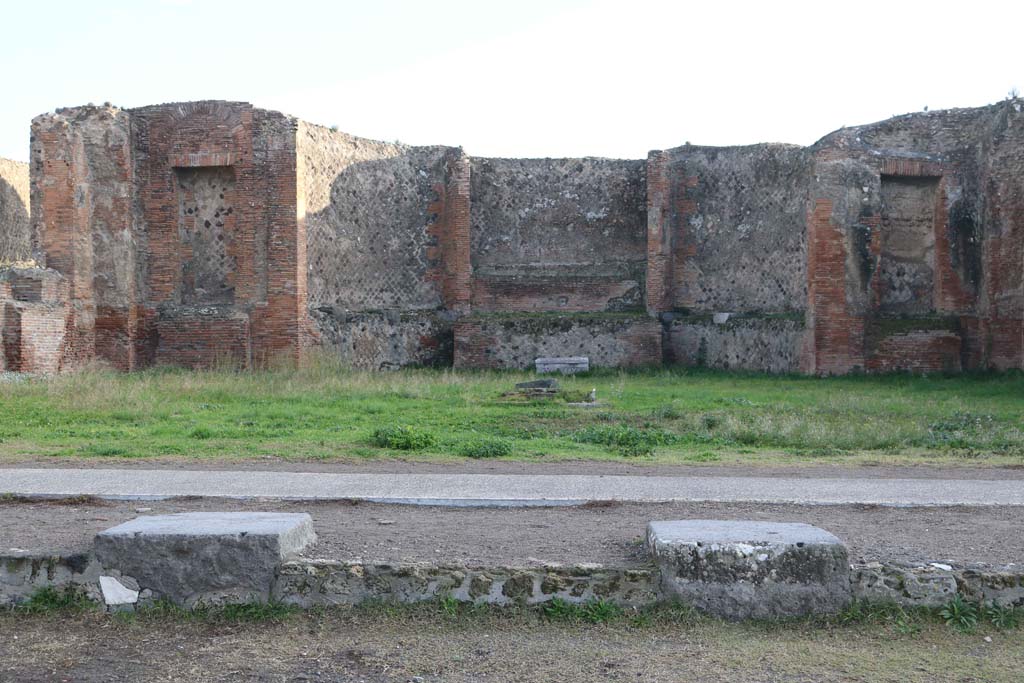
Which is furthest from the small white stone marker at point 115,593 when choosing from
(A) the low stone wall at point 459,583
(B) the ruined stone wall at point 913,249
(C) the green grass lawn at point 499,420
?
(B) the ruined stone wall at point 913,249

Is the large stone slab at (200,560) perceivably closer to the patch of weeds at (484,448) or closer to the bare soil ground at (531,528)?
the bare soil ground at (531,528)

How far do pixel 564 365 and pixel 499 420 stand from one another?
7332 millimetres

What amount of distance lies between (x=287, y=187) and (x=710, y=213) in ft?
28.2

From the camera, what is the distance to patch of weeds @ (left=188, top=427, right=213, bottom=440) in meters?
9.44

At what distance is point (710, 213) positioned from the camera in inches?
790

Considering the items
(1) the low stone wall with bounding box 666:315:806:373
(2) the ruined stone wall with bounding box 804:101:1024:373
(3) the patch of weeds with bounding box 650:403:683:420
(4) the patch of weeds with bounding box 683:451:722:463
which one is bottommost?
(4) the patch of weeds with bounding box 683:451:722:463

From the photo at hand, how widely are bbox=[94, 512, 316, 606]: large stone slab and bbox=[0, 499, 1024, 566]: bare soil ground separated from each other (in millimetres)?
263

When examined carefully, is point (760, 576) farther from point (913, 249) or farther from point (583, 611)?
point (913, 249)

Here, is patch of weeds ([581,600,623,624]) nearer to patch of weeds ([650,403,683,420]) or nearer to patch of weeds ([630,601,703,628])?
patch of weeds ([630,601,703,628])

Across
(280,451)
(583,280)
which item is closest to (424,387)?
(280,451)

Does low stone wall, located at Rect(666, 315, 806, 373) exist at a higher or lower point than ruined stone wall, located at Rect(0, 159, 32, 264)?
lower

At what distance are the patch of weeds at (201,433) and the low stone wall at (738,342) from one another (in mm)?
11572

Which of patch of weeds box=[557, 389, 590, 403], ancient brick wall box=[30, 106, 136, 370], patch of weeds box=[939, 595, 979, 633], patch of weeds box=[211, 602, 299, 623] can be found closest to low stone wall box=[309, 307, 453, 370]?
ancient brick wall box=[30, 106, 136, 370]

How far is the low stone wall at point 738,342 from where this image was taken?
59.3ft
